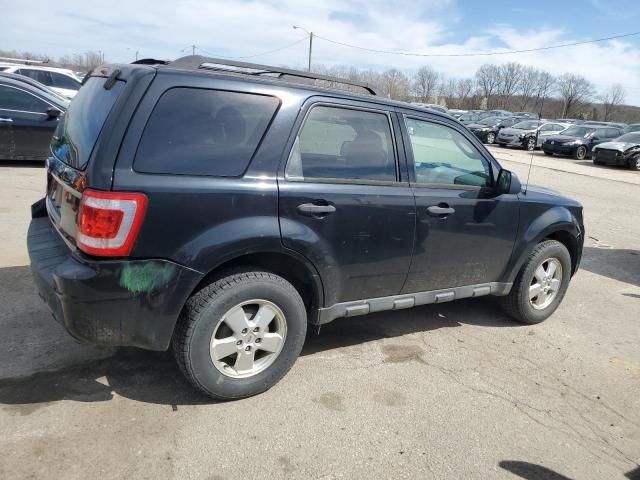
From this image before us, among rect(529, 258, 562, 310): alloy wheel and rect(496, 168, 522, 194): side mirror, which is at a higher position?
rect(496, 168, 522, 194): side mirror

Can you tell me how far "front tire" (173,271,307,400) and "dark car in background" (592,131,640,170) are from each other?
2133 cm

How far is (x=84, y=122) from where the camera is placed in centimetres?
298

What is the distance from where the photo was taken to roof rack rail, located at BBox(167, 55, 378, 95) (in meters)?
3.03

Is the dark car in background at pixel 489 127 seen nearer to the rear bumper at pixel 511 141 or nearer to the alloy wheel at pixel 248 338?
the rear bumper at pixel 511 141

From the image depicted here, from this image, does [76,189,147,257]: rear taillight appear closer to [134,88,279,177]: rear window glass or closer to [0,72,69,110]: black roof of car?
[134,88,279,177]: rear window glass

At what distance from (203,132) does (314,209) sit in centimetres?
76

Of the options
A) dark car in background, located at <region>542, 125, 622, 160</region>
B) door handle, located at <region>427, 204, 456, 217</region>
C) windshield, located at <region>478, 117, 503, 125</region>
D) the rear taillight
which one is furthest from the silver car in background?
the rear taillight

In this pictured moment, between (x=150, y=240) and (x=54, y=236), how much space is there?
920mm

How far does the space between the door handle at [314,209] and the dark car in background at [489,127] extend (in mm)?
26004

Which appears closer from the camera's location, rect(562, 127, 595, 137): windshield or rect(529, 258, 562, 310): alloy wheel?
rect(529, 258, 562, 310): alloy wheel

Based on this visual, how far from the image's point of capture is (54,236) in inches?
124

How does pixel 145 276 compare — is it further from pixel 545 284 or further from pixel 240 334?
pixel 545 284

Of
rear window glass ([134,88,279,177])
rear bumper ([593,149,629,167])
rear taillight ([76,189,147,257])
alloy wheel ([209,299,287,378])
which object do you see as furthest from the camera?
rear bumper ([593,149,629,167])

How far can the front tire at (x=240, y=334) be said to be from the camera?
284cm
